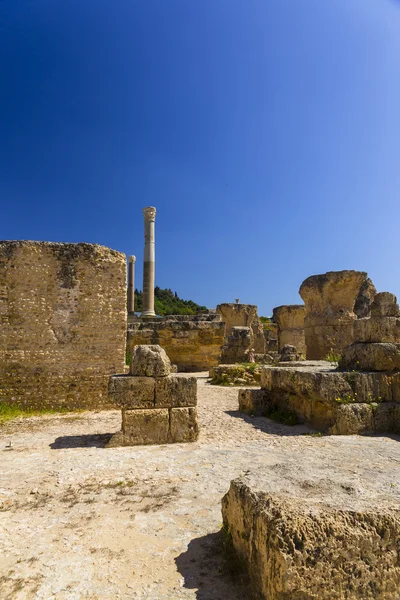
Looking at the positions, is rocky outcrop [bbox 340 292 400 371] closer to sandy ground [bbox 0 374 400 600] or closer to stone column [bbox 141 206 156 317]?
sandy ground [bbox 0 374 400 600]

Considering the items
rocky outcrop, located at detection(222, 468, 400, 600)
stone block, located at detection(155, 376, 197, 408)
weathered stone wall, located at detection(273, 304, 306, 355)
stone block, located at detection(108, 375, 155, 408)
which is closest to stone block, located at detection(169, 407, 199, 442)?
stone block, located at detection(155, 376, 197, 408)

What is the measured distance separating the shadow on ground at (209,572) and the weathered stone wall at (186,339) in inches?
394

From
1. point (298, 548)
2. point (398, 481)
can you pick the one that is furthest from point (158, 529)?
point (398, 481)

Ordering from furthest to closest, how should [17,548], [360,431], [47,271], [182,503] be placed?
[47,271], [360,431], [182,503], [17,548]

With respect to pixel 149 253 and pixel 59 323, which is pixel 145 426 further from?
pixel 149 253

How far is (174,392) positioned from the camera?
5.11 meters

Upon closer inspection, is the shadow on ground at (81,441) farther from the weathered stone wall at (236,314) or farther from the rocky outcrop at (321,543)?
the weathered stone wall at (236,314)

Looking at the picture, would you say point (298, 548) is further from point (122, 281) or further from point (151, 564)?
point (122, 281)

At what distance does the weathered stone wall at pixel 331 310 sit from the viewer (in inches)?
475

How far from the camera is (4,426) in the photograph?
20.1 ft

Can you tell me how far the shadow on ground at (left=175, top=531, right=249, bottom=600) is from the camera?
1973mm

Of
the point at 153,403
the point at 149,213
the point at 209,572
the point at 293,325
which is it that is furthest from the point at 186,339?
the point at 149,213

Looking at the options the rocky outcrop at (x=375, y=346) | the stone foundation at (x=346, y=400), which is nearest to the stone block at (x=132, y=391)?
the stone foundation at (x=346, y=400)

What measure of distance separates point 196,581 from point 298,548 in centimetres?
74
